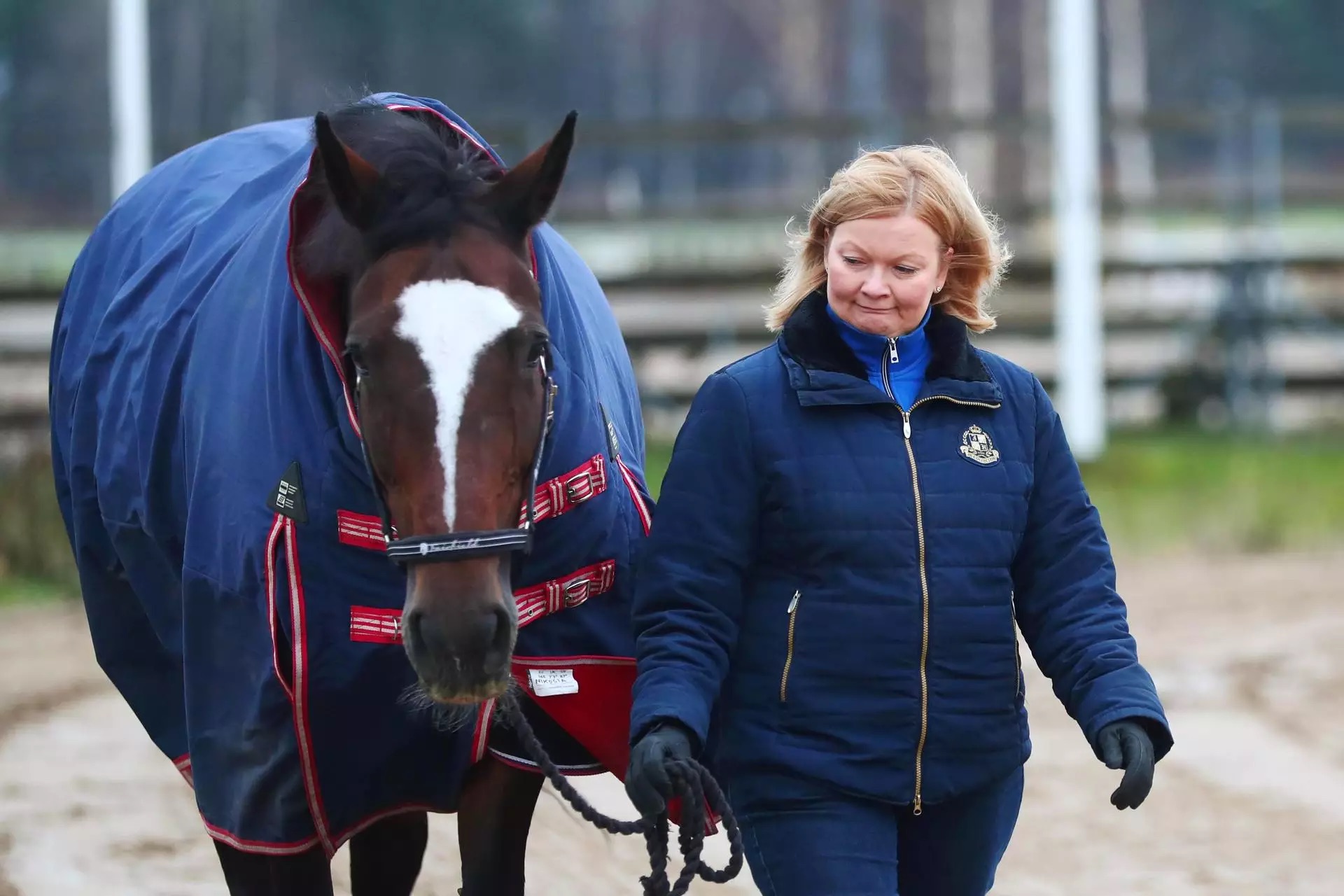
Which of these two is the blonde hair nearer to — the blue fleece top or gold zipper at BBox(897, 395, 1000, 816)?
the blue fleece top

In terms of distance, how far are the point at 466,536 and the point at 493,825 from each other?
74 cm

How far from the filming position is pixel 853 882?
2605mm

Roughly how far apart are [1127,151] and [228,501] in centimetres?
2383

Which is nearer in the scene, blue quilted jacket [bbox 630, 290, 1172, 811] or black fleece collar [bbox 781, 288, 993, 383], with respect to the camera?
blue quilted jacket [bbox 630, 290, 1172, 811]

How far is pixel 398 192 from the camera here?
2.66 meters

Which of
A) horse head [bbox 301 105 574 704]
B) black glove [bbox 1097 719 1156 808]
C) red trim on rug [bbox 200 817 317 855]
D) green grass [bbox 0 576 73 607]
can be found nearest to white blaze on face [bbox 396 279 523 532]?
horse head [bbox 301 105 574 704]

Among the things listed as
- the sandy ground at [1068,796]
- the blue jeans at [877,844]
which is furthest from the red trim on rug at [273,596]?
the sandy ground at [1068,796]

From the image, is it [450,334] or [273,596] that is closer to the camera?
[450,334]

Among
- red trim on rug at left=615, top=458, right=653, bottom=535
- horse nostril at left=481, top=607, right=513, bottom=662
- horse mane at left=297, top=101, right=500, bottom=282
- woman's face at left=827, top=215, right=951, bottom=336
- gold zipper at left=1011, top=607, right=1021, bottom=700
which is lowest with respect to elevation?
gold zipper at left=1011, top=607, right=1021, bottom=700

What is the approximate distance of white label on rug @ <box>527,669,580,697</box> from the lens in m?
2.90

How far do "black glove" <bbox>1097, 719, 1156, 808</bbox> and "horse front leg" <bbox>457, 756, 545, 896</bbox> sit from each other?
0.93m

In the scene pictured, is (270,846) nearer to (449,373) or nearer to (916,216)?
(449,373)

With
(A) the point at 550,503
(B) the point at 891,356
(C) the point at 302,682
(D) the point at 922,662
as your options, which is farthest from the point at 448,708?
(B) the point at 891,356

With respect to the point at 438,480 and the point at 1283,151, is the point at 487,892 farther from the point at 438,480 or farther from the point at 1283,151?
the point at 1283,151
